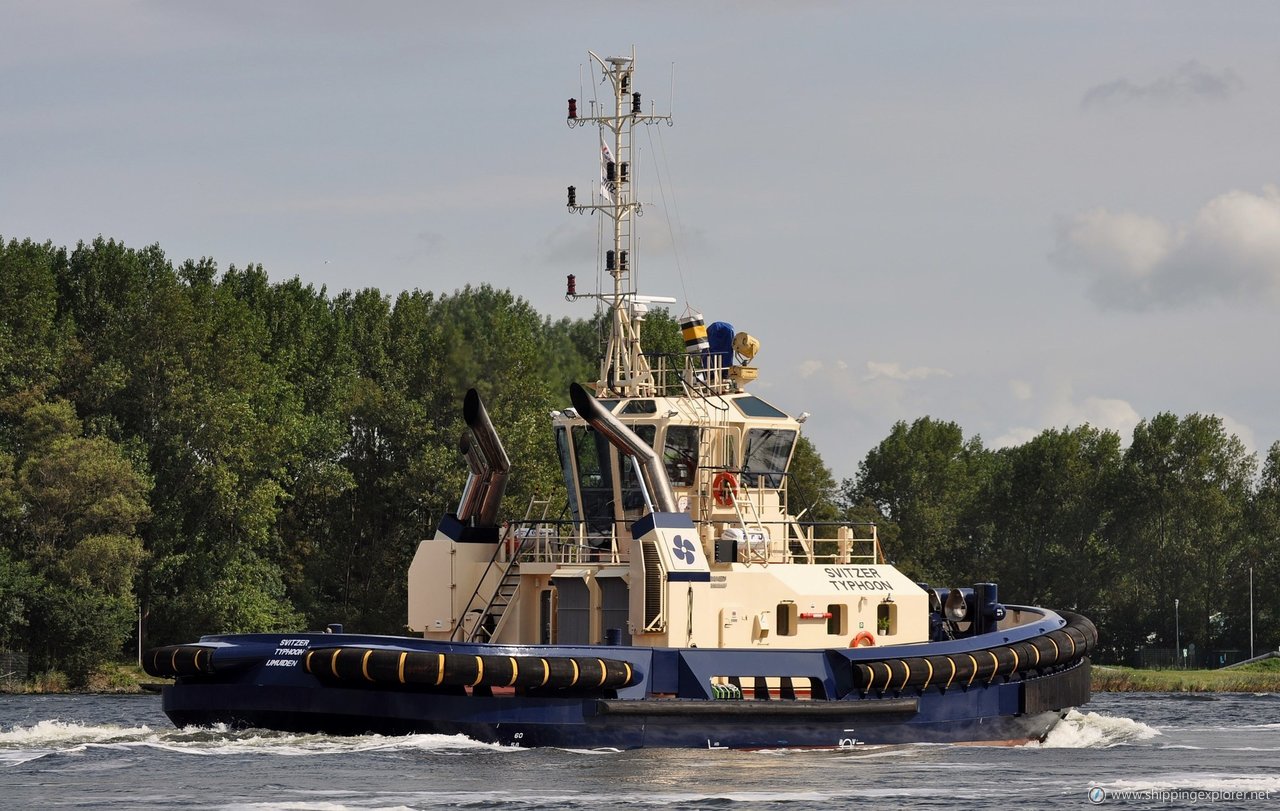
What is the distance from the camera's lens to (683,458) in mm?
24500

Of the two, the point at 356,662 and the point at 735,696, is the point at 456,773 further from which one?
the point at 735,696

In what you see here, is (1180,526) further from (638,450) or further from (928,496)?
(638,450)

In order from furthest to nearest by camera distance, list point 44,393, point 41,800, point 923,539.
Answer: point 923,539
point 44,393
point 41,800

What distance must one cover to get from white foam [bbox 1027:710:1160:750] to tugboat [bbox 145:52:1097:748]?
443 millimetres

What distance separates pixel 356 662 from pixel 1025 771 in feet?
24.7

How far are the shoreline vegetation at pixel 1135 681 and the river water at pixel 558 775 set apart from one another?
19311 mm

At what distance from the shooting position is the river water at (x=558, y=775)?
731 inches

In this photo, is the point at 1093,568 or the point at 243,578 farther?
the point at 1093,568

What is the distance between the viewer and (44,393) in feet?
149

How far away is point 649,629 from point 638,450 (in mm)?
2127

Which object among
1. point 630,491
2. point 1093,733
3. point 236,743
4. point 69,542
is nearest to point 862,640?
point 630,491

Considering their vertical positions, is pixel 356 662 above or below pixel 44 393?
below

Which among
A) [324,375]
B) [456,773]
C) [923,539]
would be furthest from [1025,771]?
[923,539]

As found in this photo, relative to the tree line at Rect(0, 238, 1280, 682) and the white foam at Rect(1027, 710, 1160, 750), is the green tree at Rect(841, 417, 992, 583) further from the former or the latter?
the white foam at Rect(1027, 710, 1160, 750)
